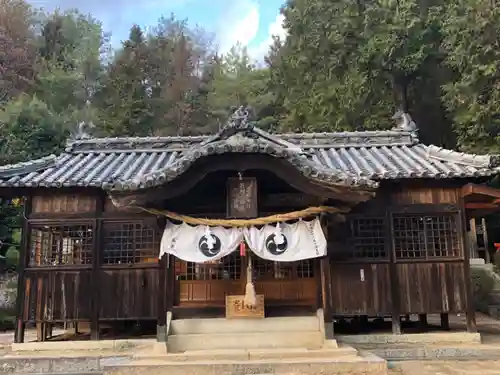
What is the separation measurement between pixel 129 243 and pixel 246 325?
→ 391 centimetres

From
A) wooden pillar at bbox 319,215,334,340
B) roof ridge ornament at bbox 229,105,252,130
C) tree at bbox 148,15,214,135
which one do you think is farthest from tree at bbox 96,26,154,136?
wooden pillar at bbox 319,215,334,340

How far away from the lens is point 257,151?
1005 centimetres

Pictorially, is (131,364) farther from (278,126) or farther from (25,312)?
(278,126)

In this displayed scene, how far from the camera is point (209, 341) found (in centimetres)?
1095

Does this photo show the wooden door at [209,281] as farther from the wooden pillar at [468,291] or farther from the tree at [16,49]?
the tree at [16,49]

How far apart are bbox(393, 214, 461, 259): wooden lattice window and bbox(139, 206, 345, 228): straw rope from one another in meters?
2.66

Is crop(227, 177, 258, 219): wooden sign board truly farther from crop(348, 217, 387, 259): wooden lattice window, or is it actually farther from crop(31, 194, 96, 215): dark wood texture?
crop(31, 194, 96, 215): dark wood texture

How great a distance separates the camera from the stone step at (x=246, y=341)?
1079 cm

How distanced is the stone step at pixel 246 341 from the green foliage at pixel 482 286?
1331 cm

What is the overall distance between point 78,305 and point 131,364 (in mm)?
3767

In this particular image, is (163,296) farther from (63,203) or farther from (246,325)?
(63,203)

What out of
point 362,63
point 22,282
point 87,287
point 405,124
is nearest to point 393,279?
point 405,124

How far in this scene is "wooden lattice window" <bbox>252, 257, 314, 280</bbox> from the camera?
12.4 m

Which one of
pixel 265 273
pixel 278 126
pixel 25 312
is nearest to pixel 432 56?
pixel 278 126
